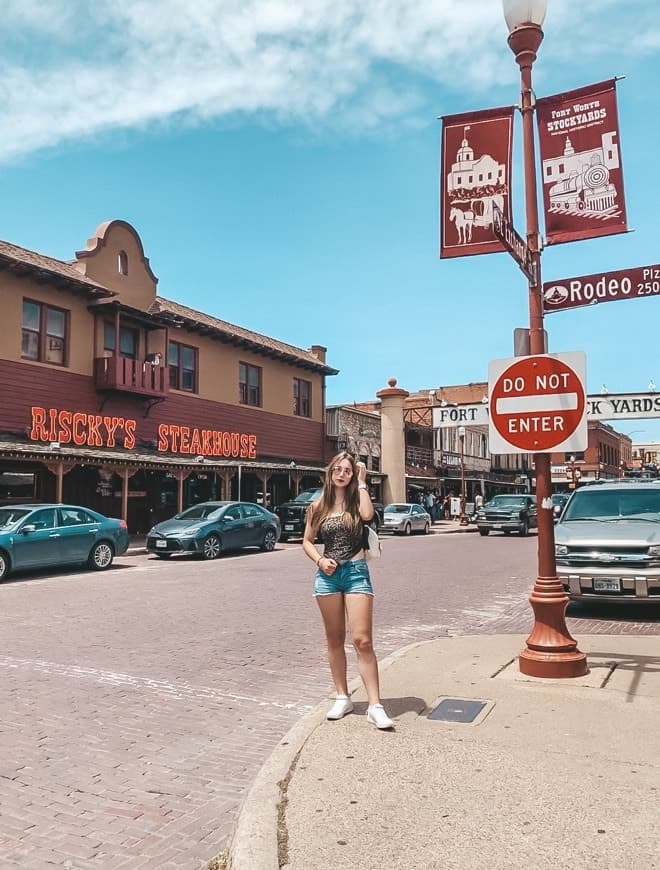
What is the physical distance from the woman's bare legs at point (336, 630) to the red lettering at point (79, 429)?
1907 cm

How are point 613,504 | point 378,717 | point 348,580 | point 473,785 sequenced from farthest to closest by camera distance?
point 613,504, point 348,580, point 378,717, point 473,785

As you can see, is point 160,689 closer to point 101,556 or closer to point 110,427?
point 101,556

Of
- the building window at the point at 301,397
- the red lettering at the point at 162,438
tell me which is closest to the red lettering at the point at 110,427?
the red lettering at the point at 162,438

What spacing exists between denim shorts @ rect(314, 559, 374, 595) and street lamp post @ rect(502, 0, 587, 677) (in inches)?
66.3

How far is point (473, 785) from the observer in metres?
3.96

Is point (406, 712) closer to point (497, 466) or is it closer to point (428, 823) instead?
point (428, 823)

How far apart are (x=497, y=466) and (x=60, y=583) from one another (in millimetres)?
52218

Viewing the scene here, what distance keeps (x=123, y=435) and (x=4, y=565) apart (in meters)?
10.6

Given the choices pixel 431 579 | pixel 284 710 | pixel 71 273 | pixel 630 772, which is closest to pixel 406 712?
pixel 284 710

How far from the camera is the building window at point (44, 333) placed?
2233 cm

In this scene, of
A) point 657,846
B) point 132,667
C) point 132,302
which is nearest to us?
point 657,846

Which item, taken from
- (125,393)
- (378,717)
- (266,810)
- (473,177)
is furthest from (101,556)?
(266,810)

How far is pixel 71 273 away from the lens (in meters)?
23.3

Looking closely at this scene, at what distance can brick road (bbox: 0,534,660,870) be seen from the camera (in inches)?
151
